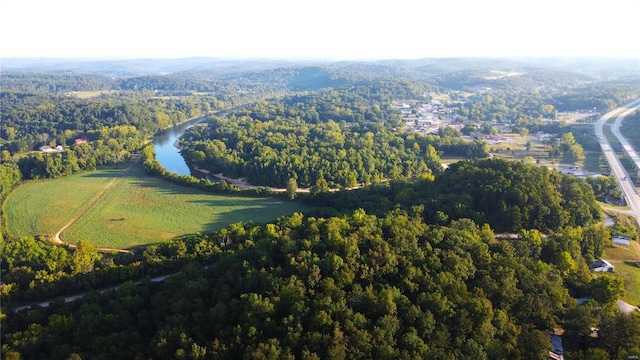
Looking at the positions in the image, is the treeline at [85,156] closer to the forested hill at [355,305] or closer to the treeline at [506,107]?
the forested hill at [355,305]

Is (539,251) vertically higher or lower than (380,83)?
lower

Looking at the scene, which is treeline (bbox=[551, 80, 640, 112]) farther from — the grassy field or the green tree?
the green tree

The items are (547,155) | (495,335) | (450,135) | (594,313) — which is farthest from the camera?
(450,135)

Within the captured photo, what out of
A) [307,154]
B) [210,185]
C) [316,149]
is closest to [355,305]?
[210,185]

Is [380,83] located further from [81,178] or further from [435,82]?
[81,178]

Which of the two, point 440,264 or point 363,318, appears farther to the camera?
point 440,264

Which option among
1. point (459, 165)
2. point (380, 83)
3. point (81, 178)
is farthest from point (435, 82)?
point (81, 178)

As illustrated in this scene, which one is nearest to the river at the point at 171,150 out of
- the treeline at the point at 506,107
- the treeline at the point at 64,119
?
the treeline at the point at 64,119

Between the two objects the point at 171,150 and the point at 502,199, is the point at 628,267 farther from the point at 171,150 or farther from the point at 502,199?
the point at 171,150
